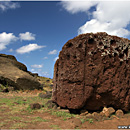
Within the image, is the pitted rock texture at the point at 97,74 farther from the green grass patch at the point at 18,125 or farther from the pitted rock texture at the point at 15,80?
the pitted rock texture at the point at 15,80

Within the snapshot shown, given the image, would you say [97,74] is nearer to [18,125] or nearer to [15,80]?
[18,125]

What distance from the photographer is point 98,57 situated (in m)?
5.73

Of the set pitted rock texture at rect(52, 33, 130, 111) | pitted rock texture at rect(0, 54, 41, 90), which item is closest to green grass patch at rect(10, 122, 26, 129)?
pitted rock texture at rect(52, 33, 130, 111)

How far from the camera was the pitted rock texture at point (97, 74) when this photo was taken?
566 cm

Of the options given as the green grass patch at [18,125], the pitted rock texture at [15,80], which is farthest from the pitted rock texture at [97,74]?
the pitted rock texture at [15,80]

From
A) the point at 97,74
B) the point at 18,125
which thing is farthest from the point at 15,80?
the point at 97,74

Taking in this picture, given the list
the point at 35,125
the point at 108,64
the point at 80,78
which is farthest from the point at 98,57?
the point at 35,125

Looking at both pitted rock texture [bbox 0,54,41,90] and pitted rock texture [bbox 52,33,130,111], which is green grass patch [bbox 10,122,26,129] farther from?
pitted rock texture [bbox 0,54,41,90]

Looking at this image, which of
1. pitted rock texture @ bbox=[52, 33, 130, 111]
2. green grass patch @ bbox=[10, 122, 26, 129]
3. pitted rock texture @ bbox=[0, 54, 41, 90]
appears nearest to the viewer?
green grass patch @ bbox=[10, 122, 26, 129]

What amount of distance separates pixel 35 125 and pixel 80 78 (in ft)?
7.48

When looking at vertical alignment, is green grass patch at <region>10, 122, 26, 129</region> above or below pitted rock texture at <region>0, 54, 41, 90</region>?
below

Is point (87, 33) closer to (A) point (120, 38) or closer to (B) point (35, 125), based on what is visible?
(A) point (120, 38)

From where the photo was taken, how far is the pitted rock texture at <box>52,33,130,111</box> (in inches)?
223

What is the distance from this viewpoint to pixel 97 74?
562cm
